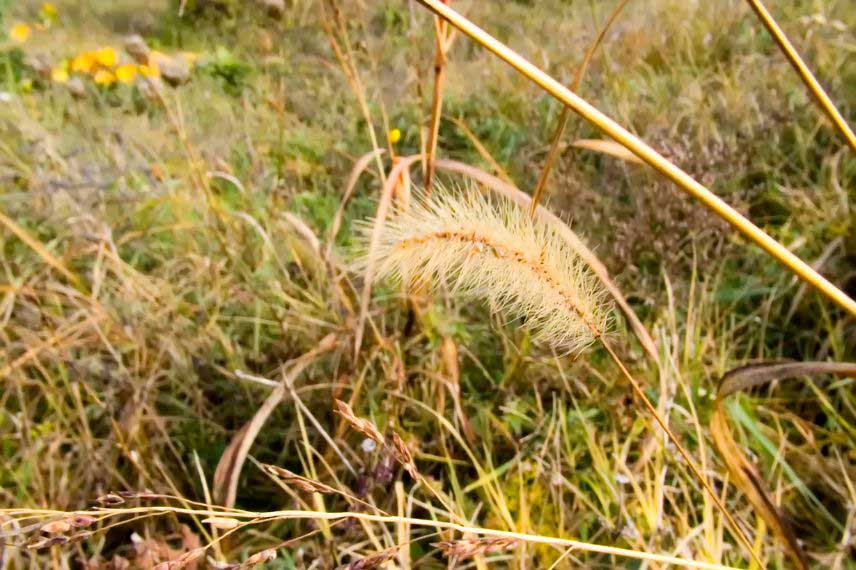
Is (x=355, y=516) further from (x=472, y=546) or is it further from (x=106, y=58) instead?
(x=106, y=58)

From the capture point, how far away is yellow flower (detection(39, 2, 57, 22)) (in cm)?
292

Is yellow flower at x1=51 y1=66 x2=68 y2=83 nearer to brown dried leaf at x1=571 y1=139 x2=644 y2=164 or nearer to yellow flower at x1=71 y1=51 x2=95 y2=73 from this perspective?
yellow flower at x1=71 y1=51 x2=95 y2=73

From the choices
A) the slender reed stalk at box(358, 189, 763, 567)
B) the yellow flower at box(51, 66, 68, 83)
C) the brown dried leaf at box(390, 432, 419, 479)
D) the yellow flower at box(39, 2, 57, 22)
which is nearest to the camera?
the brown dried leaf at box(390, 432, 419, 479)

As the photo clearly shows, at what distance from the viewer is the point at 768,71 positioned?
2082 millimetres

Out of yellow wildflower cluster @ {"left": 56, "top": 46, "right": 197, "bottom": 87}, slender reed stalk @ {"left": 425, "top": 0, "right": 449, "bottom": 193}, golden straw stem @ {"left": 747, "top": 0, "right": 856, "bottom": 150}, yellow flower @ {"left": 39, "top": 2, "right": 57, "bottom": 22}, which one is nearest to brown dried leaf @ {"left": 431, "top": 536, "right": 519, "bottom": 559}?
golden straw stem @ {"left": 747, "top": 0, "right": 856, "bottom": 150}

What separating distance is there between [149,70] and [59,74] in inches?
26.3

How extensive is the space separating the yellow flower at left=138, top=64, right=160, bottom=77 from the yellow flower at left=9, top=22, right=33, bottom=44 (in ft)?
2.45

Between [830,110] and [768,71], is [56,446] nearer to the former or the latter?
[830,110]

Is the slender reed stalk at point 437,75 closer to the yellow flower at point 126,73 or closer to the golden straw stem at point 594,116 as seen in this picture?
the golden straw stem at point 594,116

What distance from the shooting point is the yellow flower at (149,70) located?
73.9 inches

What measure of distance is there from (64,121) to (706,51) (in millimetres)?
2087

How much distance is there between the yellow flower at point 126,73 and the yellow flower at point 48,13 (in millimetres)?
749

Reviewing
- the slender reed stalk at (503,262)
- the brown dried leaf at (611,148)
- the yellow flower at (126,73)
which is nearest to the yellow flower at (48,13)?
the yellow flower at (126,73)

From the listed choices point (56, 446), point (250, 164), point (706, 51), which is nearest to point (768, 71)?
point (706, 51)
